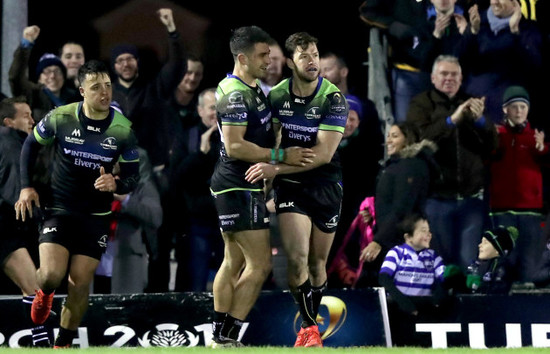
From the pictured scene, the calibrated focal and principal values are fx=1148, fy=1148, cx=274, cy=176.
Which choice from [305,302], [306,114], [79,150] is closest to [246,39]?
[306,114]

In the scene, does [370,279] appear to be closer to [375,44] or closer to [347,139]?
[347,139]

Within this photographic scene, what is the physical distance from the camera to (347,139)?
12.3 meters

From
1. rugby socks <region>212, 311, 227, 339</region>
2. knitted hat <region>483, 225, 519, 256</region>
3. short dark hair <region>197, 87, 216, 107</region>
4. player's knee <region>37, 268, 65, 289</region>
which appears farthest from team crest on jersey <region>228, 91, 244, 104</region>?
knitted hat <region>483, 225, 519, 256</region>

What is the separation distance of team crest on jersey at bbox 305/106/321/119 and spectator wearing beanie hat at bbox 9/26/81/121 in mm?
3737

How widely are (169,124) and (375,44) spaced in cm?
253

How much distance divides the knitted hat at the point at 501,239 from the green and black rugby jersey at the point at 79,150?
13.2 ft

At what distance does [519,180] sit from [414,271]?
171cm

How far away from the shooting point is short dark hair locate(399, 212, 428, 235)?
11.6 meters

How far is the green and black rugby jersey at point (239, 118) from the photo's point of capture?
8938 millimetres

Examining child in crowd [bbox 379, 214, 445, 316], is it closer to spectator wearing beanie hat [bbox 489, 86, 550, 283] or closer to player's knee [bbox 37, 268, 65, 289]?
spectator wearing beanie hat [bbox 489, 86, 550, 283]

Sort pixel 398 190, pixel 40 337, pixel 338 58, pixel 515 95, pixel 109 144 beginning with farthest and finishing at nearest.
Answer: pixel 338 58
pixel 515 95
pixel 398 190
pixel 40 337
pixel 109 144

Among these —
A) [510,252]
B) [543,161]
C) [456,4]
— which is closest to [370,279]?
[510,252]

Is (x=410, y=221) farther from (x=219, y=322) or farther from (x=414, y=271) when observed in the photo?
(x=219, y=322)

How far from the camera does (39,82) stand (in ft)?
41.0
